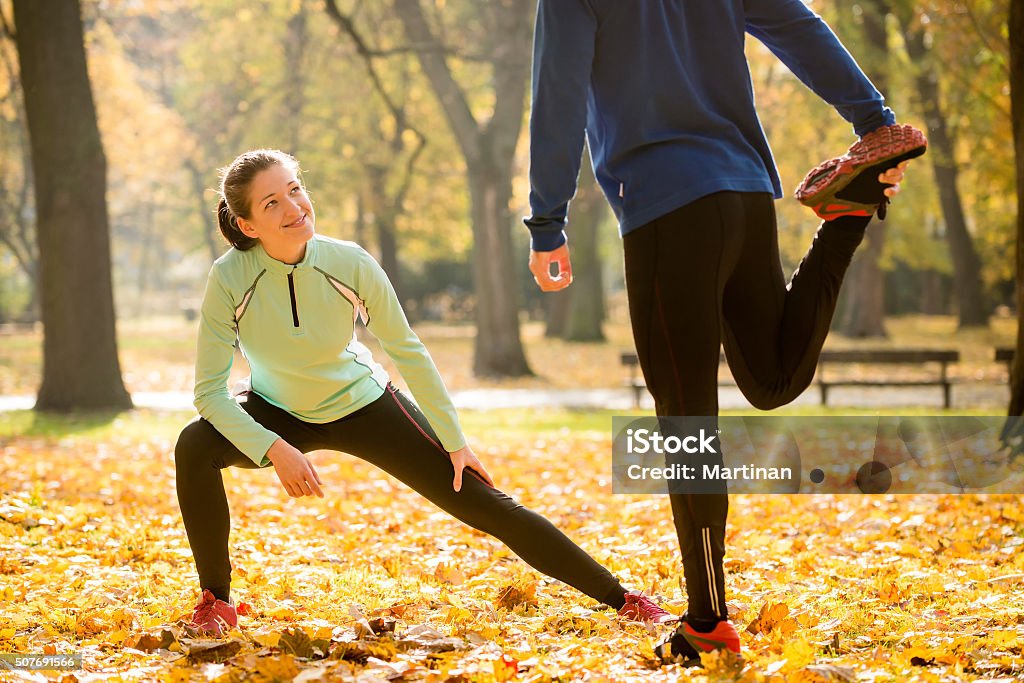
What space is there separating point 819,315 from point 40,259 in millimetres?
11558

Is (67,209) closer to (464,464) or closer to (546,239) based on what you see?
(464,464)

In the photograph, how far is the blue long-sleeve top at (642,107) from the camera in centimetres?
309

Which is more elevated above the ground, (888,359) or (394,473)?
(394,473)

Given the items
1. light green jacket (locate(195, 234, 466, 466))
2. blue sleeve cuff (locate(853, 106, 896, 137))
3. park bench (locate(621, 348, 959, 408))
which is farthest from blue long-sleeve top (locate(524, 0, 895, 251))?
park bench (locate(621, 348, 959, 408))

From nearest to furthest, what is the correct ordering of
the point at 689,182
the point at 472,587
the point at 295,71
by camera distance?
the point at 689,182 → the point at 472,587 → the point at 295,71

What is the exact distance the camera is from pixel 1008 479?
6832 mm

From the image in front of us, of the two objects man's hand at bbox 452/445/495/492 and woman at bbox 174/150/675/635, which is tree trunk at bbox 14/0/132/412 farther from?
man's hand at bbox 452/445/495/492

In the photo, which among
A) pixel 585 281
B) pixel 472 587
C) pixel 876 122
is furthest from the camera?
pixel 585 281

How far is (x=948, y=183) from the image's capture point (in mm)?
27453

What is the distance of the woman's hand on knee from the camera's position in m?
3.50

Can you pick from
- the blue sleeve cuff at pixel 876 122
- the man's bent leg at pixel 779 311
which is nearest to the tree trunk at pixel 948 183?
the blue sleeve cuff at pixel 876 122

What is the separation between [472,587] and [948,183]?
25994 millimetres

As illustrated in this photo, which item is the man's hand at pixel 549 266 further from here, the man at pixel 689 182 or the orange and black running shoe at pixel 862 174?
the orange and black running shoe at pixel 862 174

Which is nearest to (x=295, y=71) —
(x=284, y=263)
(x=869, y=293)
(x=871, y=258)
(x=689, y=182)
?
(x=871, y=258)
